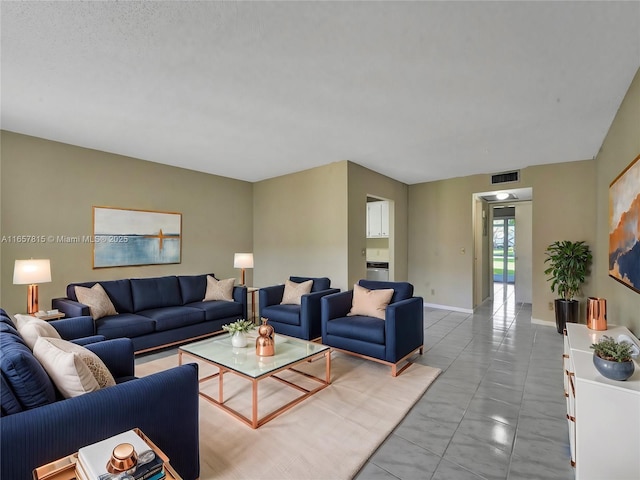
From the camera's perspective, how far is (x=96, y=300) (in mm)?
3535

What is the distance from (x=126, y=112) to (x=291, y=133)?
171 cm

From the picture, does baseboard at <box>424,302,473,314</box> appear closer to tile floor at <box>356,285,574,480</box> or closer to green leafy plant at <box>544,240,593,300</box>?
green leafy plant at <box>544,240,593,300</box>

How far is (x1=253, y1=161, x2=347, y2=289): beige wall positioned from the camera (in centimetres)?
500

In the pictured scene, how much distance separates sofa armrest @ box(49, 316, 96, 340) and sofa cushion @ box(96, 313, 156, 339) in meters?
0.46

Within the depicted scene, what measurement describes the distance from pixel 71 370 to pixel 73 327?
1.62m

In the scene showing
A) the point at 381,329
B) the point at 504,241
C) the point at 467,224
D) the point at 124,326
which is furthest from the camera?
the point at 504,241

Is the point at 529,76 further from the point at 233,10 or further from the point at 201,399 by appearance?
the point at 201,399

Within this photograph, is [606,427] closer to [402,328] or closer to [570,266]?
[402,328]

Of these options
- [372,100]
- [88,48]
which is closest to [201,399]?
[88,48]

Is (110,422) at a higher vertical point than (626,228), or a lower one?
lower

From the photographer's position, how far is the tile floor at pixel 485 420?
6.05 feet

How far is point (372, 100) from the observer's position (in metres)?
2.84

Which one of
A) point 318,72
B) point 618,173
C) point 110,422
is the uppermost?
point 318,72

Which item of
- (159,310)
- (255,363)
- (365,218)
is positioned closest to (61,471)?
(255,363)
